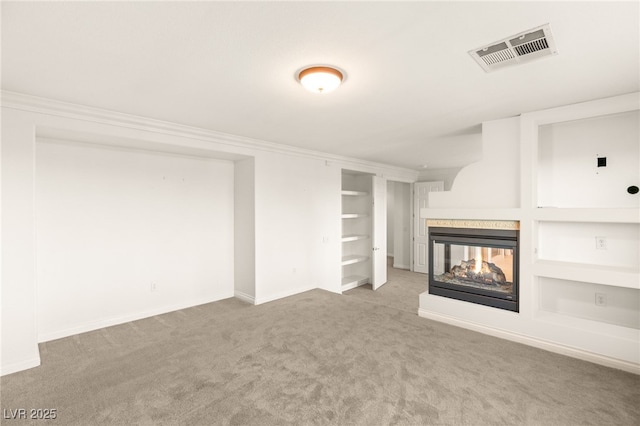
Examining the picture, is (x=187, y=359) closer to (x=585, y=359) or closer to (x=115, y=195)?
(x=115, y=195)

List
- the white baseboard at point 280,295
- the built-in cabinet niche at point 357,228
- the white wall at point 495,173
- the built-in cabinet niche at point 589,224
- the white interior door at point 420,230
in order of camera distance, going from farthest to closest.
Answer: the white interior door at point 420,230, the built-in cabinet niche at point 357,228, the white baseboard at point 280,295, the white wall at point 495,173, the built-in cabinet niche at point 589,224

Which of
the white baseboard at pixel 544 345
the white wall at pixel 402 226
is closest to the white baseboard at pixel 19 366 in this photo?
the white baseboard at pixel 544 345

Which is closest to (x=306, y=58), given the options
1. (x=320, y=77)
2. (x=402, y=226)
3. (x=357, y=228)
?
(x=320, y=77)

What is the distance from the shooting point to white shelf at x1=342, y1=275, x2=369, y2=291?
246 inches

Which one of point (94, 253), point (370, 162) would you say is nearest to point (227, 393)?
point (94, 253)

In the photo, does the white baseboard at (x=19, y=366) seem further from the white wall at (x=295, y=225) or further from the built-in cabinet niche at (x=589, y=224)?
the built-in cabinet niche at (x=589, y=224)

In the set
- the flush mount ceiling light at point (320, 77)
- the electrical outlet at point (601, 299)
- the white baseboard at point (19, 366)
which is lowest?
the white baseboard at point (19, 366)

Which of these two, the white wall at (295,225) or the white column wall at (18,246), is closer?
the white column wall at (18,246)

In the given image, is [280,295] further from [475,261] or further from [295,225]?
[475,261]

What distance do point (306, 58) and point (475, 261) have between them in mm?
3103

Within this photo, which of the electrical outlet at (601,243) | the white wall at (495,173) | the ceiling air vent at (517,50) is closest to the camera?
the ceiling air vent at (517,50)

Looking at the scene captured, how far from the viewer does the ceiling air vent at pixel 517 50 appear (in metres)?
1.78

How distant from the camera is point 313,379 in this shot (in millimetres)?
2475

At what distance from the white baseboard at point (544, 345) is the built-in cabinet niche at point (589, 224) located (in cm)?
23
